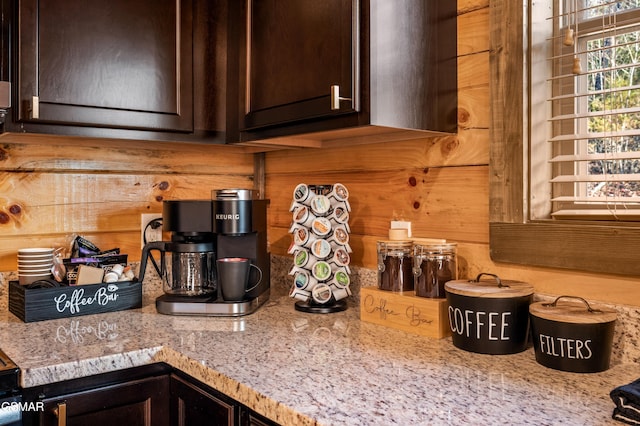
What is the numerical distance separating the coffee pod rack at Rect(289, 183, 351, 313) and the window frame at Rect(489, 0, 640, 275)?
48 centimetres

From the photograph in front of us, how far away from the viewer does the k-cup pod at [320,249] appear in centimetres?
170

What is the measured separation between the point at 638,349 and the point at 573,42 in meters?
0.69

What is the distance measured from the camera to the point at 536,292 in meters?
1.36

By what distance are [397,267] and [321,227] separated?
0.30 meters

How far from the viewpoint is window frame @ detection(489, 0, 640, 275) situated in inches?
49.5

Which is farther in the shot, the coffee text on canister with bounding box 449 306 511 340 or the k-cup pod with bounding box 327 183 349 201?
the k-cup pod with bounding box 327 183 349 201

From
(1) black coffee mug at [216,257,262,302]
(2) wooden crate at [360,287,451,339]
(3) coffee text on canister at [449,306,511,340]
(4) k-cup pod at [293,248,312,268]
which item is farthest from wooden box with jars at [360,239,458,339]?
(1) black coffee mug at [216,257,262,302]

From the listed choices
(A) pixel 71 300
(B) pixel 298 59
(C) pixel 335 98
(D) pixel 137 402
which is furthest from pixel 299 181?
(D) pixel 137 402

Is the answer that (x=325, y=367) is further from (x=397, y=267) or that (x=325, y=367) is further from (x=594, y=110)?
(x=594, y=110)

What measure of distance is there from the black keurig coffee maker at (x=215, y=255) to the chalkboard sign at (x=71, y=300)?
0.09 meters

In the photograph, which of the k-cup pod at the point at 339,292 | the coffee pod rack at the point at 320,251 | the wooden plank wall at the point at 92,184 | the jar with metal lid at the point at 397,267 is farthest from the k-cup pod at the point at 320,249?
the wooden plank wall at the point at 92,184

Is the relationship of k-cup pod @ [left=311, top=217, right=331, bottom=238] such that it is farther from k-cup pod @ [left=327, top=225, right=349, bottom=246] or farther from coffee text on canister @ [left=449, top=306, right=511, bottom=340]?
coffee text on canister @ [left=449, top=306, right=511, bottom=340]

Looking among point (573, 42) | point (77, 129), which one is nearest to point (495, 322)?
point (573, 42)

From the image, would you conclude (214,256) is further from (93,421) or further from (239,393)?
(239,393)
